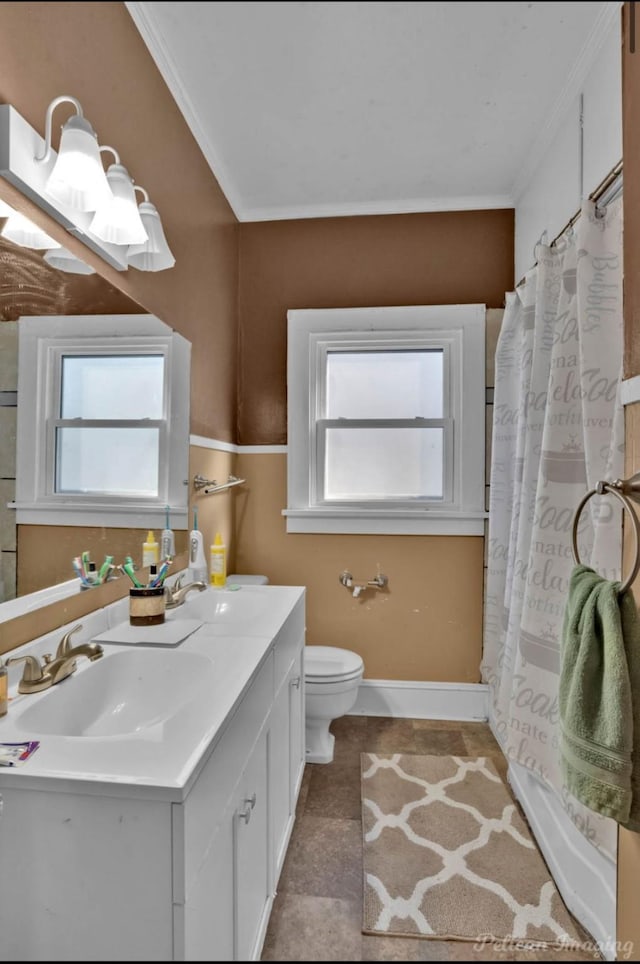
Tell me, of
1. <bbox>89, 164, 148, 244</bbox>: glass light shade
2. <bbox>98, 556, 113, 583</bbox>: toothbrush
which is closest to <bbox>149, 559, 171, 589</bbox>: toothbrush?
<bbox>98, 556, 113, 583</bbox>: toothbrush

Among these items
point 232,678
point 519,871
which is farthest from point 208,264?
point 519,871

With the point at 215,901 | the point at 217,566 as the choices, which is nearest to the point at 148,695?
the point at 215,901

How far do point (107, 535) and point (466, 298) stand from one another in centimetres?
196

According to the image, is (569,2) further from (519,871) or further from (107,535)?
(519,871)

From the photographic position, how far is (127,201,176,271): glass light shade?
1.42 metres

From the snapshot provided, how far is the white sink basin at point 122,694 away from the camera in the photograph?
0.98 meters

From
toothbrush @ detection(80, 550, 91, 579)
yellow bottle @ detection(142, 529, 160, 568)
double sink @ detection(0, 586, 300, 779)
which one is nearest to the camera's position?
double sink @ detection(0, 586, 300, 779)

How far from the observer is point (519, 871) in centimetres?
146

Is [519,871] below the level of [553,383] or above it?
below

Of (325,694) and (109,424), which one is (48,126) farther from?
(325,694)

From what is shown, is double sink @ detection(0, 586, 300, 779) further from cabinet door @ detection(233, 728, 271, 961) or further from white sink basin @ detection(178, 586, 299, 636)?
cabinet door @ detection(233, 728, 271, 961)

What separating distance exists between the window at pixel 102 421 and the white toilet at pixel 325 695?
0.84 m

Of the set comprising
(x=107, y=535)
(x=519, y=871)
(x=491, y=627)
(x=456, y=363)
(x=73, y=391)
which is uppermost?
(x=456, y=363)

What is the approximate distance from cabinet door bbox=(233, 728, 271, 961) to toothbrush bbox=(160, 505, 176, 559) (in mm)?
704
